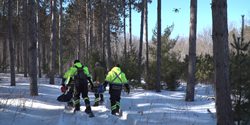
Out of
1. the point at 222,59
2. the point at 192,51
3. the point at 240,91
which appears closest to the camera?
the point at 222,59

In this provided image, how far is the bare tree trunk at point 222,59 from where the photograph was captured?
4.37 meters

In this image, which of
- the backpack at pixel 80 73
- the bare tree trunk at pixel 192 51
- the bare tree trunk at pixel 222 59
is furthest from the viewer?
the bare tree trunk at pixel 192 51

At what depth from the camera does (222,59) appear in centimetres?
439

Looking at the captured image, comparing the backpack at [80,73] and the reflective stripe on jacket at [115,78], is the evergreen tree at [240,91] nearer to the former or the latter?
the reflective stripe on jacket at [115,78]

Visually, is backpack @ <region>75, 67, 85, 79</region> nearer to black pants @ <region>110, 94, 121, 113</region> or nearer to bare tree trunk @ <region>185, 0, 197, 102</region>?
black pants @ <region>110, 94, 121, 113</region>

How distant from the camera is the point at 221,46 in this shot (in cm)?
438

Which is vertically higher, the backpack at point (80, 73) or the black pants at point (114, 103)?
the backpack at point (80, 73)

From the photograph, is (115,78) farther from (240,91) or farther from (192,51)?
(192,51)

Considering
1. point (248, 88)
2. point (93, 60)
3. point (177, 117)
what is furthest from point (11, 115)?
point (93, 60)

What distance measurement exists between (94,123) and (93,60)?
11.0 meters

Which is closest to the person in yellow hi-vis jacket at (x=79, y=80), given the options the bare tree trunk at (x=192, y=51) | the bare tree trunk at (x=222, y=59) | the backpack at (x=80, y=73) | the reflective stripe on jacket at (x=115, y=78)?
the backpack at (x=80, y=73)

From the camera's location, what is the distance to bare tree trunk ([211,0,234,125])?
14.3 ft

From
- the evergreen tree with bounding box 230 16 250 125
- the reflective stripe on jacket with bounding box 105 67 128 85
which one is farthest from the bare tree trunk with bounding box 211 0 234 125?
the reflective stripe on jacket with bounding box 105 67 128 85

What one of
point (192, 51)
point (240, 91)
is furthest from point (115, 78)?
point (192, 51)
